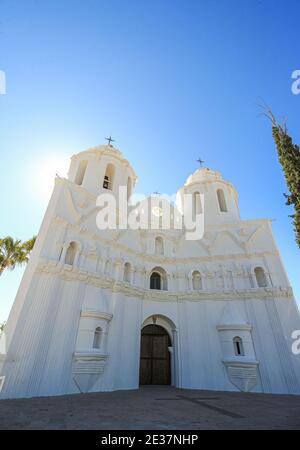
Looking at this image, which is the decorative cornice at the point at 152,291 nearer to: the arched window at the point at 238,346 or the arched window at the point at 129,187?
the arched window at the point at 238,346

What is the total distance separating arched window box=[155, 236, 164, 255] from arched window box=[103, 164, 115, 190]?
6.16 metres

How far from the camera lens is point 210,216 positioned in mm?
20344

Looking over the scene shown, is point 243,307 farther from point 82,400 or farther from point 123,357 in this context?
point 82,400

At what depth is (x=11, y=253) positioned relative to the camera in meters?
19.4

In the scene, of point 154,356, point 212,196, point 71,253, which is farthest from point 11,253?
point 212,196

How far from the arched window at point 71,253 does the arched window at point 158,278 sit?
654cm

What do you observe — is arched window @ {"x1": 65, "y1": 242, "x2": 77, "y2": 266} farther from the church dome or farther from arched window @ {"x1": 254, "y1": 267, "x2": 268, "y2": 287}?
the church dome

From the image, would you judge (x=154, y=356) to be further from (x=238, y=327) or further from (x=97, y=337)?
(x=238, y=327)

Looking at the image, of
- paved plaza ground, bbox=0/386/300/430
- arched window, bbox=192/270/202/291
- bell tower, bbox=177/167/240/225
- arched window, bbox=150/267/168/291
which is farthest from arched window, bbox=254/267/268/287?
paved plaza ground, bbox=0/386/300/430

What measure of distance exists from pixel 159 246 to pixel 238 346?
354 inches

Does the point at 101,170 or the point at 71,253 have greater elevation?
the point at 101,170

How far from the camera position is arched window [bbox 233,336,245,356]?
45.9ft
